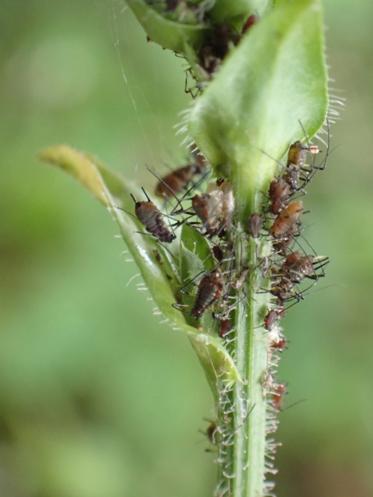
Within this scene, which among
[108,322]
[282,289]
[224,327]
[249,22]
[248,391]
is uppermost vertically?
[108,322]

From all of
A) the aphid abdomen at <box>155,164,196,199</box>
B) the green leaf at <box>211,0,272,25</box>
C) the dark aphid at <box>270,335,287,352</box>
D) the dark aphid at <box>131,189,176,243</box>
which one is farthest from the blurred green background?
the green leaf at <box>211,0,272,25</box>

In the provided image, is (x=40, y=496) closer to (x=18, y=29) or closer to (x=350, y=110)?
(x=18, y=29)

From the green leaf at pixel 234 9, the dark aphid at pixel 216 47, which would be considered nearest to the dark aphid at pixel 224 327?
the dark aphid at pixel 216 47

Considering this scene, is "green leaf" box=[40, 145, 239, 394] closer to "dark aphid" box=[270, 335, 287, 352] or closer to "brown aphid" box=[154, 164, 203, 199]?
"dark aphid" box=[270, 335, 287, 352]

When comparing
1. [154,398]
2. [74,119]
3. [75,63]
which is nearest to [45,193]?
[74,119]

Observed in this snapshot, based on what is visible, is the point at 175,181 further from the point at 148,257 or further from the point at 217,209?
the point at 217,209

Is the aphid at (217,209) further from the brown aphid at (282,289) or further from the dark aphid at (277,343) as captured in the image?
the dark aphid at (277,343)

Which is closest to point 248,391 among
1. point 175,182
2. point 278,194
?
point 278,194
